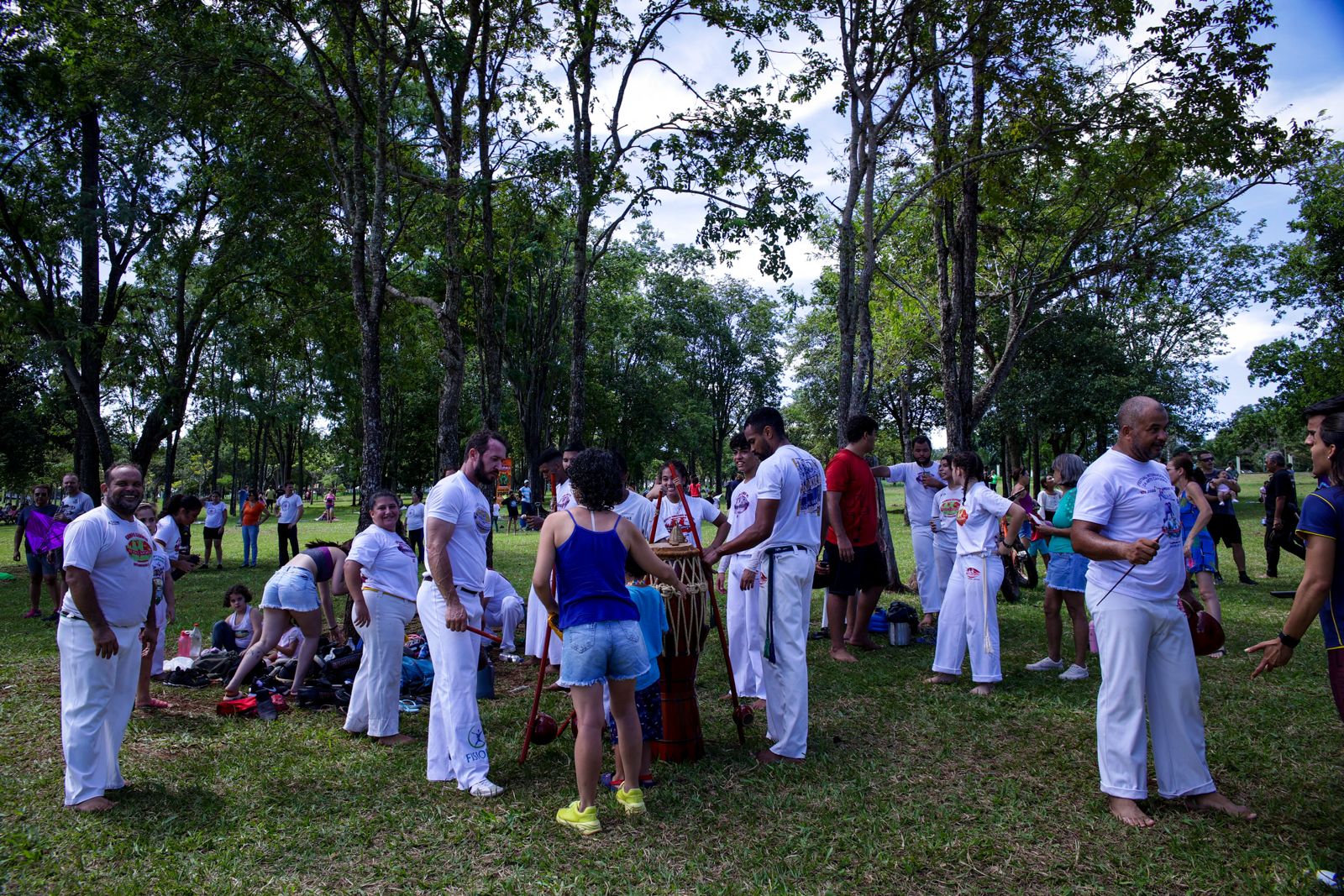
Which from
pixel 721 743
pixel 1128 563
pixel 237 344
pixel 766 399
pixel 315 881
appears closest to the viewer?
pixel 315 881

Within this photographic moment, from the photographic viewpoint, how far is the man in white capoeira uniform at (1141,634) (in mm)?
4145

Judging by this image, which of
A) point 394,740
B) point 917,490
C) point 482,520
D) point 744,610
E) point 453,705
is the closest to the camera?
point 453,705

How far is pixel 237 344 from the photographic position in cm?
1839

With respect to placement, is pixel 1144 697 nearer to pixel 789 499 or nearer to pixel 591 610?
pixel 789 499

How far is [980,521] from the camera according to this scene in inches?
273

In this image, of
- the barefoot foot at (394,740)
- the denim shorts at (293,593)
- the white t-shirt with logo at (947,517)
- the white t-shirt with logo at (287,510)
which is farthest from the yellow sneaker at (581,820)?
the white t-shirt with logo at (287,510)

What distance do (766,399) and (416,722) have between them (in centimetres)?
4716

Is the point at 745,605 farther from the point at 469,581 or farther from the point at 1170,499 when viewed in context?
the point at 1170,499

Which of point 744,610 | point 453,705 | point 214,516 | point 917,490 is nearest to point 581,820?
point 453,705

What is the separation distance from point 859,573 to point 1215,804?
13.9 ft

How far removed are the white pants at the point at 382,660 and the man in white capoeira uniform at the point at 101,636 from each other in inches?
55.8

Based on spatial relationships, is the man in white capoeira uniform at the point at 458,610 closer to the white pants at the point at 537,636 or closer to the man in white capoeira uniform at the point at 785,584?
the man in white capoeira uniform at the point at 785,584

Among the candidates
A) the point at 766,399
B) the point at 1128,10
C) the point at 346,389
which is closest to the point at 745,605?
the point at 1128,10

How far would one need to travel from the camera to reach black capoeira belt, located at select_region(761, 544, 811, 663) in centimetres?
520
